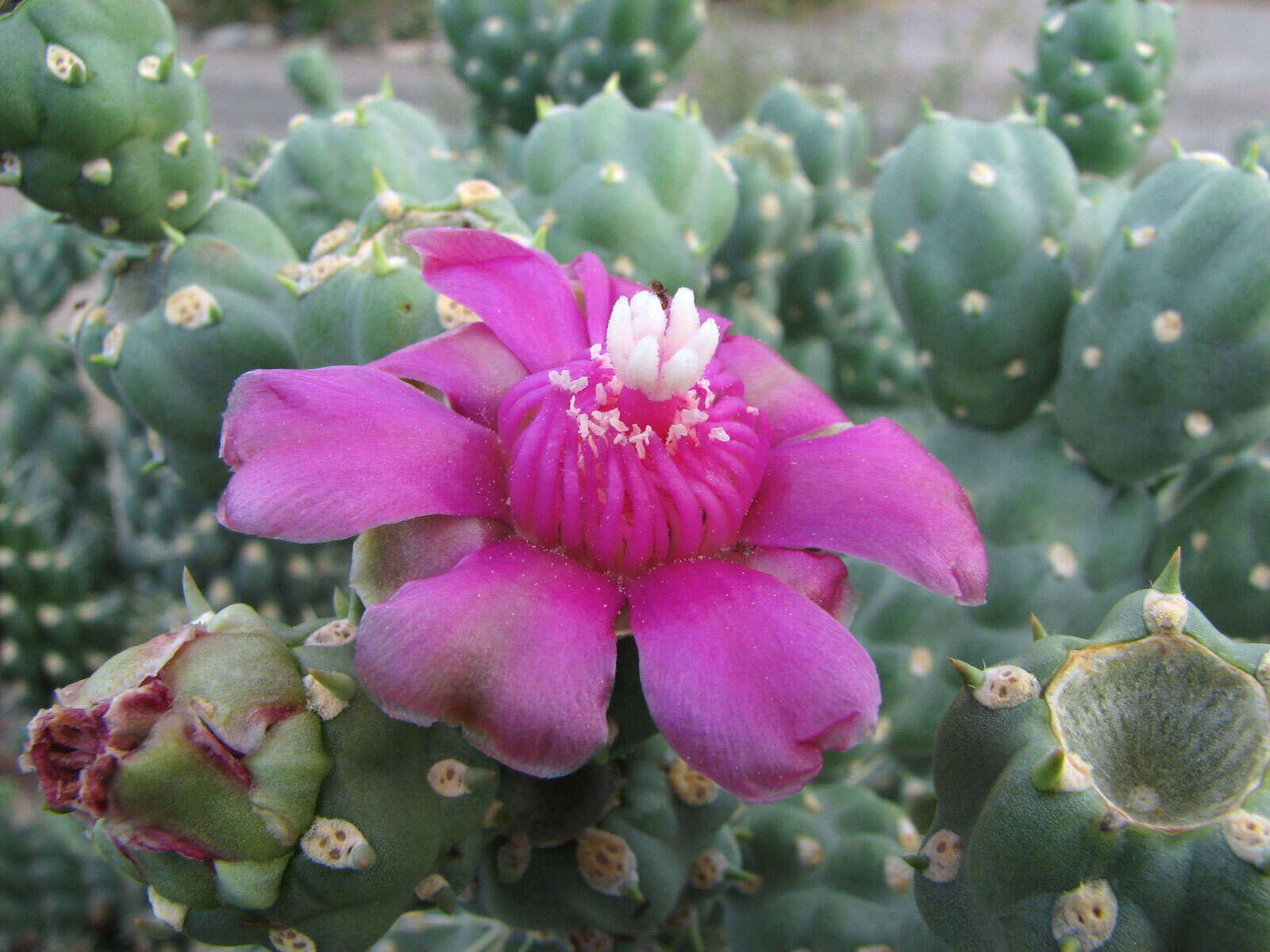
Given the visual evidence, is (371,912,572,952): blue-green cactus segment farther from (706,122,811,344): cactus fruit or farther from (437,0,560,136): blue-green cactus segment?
(437,0,560,136): blue-green cactus segment

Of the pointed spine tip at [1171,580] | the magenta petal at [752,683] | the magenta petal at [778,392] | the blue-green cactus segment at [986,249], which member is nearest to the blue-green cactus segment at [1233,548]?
the blue-green cactus segment at [986,249]

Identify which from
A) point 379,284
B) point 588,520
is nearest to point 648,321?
point 588,520

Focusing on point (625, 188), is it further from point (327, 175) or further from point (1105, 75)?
point (1105, 75)

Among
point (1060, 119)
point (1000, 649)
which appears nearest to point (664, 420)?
point (1000, 649)

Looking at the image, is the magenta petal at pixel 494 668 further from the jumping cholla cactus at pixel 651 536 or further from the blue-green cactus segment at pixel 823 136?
the blue-green cactus segment at pixel 823 136

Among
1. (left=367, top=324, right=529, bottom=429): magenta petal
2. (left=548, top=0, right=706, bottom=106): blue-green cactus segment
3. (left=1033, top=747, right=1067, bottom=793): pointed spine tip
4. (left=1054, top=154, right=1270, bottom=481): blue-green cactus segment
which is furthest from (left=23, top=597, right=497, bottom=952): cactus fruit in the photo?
(left=548, top=0, right=706, bottom=106): blue-green cactus segment
